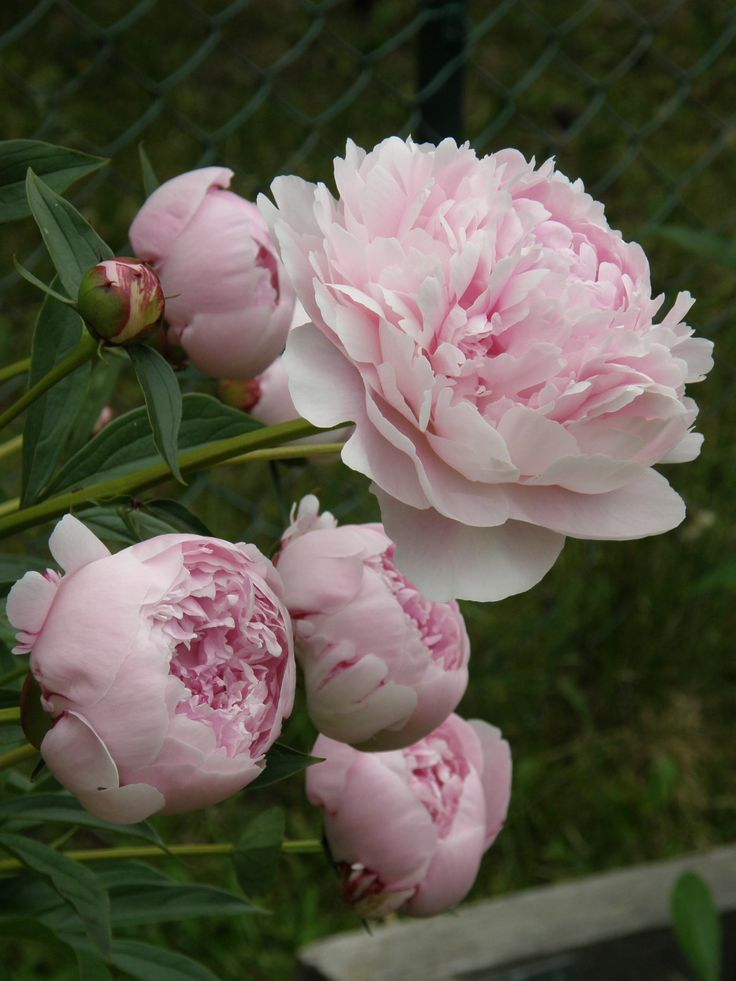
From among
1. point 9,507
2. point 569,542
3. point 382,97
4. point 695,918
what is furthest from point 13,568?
point 382,97

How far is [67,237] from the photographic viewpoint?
0.43 meters

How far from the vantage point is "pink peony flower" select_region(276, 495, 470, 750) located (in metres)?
0.45

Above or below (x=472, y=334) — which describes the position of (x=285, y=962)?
below

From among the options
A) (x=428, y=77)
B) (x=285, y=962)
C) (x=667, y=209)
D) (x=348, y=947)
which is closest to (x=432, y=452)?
(x=348, y=947)

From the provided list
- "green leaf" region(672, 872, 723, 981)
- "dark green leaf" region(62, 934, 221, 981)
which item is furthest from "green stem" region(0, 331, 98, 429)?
"green leaf" region(672, 872, 723, 981)

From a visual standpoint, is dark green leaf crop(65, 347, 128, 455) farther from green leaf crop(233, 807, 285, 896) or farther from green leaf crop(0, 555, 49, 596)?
green leaf crop(233, 807, 285, 896)

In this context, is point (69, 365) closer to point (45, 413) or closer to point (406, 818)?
point (45, 413)

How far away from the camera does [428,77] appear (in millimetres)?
1424

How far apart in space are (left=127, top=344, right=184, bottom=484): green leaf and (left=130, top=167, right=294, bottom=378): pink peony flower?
7 cm

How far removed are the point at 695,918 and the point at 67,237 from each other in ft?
2.64

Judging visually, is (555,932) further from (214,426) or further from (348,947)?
(214,426)

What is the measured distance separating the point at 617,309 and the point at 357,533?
0.12 metres

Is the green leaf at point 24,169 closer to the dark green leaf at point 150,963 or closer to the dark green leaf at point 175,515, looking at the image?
the dark green leaf at point 175,515

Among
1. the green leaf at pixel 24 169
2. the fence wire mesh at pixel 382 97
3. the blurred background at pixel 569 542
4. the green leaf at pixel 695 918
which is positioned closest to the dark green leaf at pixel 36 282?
the green leaf at pixel 24 169
